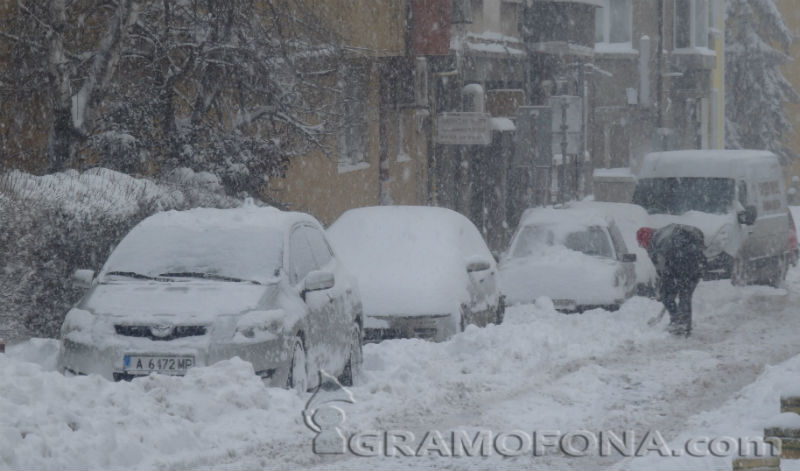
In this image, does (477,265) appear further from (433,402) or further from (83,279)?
(83,279)

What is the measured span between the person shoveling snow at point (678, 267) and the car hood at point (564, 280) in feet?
2.64

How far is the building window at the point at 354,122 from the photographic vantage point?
924 inches

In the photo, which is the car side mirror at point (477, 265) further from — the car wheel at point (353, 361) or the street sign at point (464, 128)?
the street sign at point (464, 128)

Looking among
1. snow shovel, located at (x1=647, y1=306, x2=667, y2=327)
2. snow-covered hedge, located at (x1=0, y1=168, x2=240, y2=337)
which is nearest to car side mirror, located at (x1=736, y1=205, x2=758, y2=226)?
snow shovel, located at (x1=647, y1=306, x2=667, y2=327)

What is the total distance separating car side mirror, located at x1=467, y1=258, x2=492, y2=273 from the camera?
569 inches

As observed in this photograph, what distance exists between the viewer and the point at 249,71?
17141 mm

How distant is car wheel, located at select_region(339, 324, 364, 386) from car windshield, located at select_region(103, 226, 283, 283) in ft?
4.15

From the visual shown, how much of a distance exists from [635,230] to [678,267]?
5000 millimetres

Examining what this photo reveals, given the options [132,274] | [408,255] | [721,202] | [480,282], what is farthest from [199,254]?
[721,202]

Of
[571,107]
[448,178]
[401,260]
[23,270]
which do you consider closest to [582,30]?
[448,178]

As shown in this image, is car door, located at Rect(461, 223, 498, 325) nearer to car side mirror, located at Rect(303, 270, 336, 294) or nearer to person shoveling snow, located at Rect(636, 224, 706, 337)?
person shoveling snow, located at Rect(636, 224, 706, 337)

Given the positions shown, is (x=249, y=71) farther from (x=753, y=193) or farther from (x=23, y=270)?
(x=753, y=193)

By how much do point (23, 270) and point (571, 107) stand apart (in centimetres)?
1462

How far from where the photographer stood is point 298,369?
10.2m
